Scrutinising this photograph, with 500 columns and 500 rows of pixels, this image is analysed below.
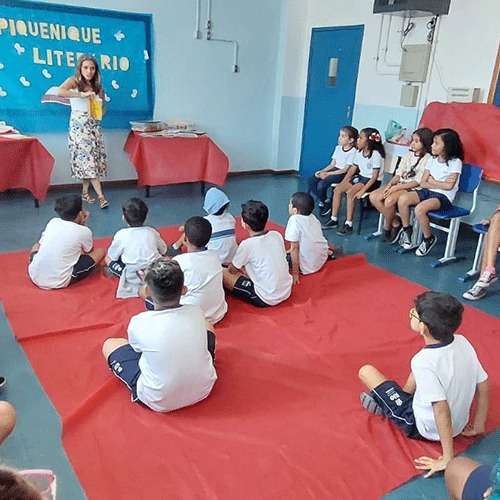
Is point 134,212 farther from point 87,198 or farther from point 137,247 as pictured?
point 87,198

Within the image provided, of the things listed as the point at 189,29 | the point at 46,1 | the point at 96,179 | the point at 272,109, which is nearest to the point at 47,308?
the point at 96,179

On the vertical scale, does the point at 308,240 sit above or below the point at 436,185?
below

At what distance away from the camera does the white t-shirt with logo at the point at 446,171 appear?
413cm

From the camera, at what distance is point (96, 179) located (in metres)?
5.14

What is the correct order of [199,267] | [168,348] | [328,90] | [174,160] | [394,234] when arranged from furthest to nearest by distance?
[328,90]
[174,160]
[394,234]
[199,267]
[168,348]

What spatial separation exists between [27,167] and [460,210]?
12.5 ft

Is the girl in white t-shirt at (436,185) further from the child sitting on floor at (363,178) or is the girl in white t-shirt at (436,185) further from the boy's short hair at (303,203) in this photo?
the boy's short hair at (303,203)

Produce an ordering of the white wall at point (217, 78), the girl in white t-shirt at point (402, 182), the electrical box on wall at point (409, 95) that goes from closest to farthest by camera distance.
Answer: the girl in white t-shirt at point (402, 182) < the electrical box on wall at point (409, 95) < the white wall at point (217, 78)

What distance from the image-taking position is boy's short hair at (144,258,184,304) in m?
2.03

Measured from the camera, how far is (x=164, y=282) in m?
2.02

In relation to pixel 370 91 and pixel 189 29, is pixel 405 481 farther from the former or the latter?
pixel 189 29

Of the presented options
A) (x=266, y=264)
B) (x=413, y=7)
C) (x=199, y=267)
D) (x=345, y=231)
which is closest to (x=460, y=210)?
(x=345, y=231)

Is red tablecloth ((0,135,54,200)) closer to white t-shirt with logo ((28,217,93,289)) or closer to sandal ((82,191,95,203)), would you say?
sandal ((82,191,95,203))

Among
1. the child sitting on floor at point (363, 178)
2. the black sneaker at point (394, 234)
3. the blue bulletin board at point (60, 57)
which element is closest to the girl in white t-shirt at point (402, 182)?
the black sneaker at point (394, 234)
